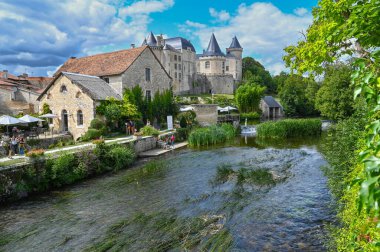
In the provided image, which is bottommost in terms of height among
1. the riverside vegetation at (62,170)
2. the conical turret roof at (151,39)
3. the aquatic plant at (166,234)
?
the aquatic plant at (166,234)

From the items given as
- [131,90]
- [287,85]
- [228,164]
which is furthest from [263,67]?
[228,164]

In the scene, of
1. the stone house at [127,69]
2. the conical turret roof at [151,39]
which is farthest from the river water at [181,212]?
the conical turret roof at [151,39]

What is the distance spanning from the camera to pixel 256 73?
9544 cm

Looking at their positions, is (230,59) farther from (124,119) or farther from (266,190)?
(266,190)

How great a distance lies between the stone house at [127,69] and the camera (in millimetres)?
29062

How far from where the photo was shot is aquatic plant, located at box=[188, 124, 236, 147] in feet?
85.7

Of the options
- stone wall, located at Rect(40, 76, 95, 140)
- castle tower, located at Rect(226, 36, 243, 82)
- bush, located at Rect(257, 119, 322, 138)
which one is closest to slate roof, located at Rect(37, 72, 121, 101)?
stone wall, located at Rect(40, 76, 95, 140)

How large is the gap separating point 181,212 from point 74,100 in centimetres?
1867

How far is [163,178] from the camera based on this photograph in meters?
15.2

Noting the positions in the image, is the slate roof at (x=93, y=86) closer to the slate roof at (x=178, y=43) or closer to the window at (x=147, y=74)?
the window at (x=147, y=74)

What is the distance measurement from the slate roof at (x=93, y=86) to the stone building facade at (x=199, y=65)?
40530mm

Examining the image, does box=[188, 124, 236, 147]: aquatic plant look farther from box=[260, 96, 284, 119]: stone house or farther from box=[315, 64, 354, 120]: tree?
box=[260, 96, 284, 119]: stone house

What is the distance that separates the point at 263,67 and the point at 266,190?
3857 inches

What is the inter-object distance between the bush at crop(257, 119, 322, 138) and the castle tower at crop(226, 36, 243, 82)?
60.4m
